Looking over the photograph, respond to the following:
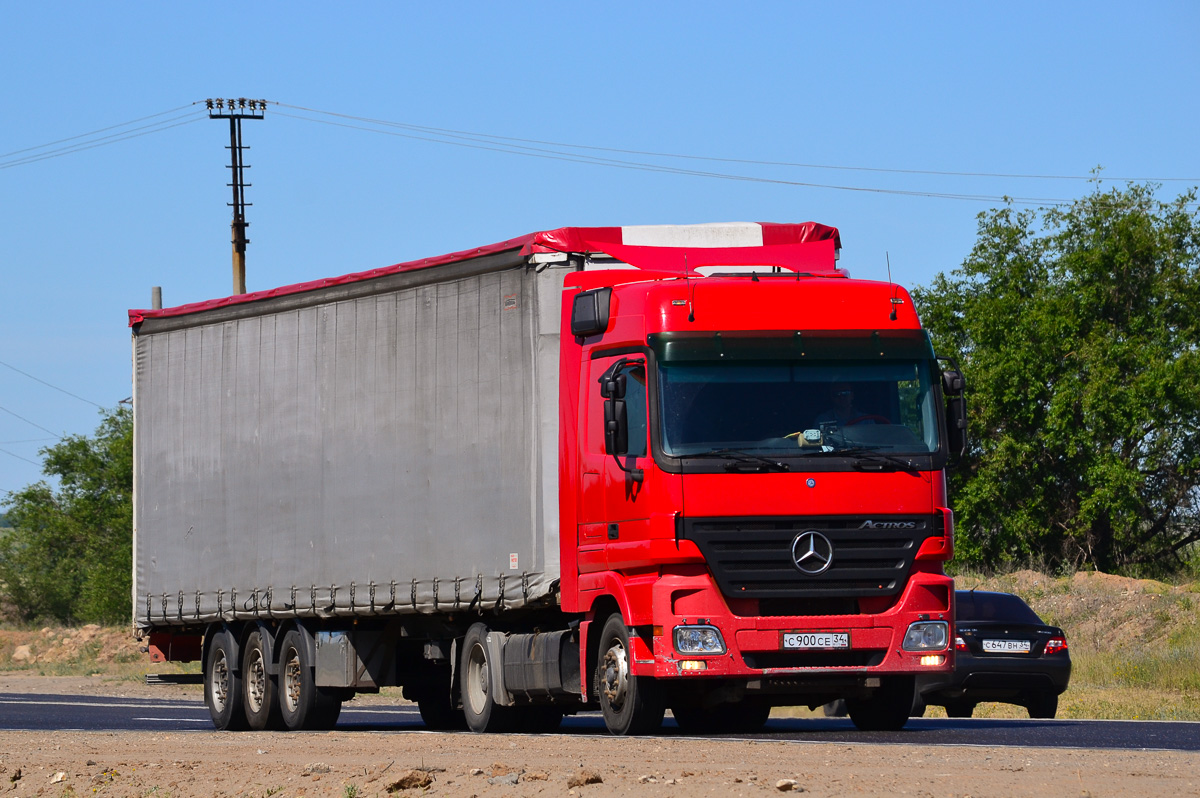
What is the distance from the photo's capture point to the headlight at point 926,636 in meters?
13.4

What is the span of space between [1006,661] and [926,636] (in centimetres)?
507

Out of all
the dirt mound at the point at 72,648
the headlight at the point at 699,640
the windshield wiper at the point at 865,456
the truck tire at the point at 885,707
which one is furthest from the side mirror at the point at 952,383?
the dirt mound at the point at 72,648

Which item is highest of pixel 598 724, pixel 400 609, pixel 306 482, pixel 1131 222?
pixel 1131 222

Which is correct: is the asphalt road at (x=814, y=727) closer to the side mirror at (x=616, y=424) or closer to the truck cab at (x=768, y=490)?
the truck cab at (x=768, y=490)

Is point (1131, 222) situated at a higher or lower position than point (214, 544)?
higher

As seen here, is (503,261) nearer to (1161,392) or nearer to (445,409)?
(445,409)

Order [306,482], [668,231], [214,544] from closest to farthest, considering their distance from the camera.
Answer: [668,231] < [306,482] < [214,544]

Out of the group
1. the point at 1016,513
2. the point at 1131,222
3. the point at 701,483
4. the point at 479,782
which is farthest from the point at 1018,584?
the point at 479,782

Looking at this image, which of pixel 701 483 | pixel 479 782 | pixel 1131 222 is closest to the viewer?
pixel 479 782

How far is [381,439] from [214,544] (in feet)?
11.7

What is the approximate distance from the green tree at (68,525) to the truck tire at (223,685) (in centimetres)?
5014

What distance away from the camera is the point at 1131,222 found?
50.2 meters

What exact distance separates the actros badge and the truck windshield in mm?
630

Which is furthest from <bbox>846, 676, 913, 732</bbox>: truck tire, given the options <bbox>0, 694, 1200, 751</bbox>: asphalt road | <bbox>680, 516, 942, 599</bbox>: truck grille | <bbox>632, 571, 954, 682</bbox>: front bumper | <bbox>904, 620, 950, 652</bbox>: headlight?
<bbox>680, 516, 942, 599</bbox>: truck grille
